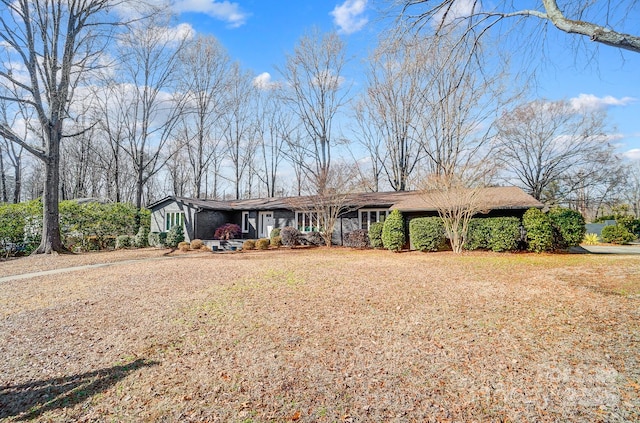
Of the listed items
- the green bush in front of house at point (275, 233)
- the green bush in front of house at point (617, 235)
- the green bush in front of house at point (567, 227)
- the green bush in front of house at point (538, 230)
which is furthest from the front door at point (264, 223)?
the green bush in front of house at point (617, 235)

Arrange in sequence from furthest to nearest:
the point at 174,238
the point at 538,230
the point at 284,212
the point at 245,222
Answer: the point at 245,222 → the point at 284,212 → the point at 174,238 → the point at 538,230

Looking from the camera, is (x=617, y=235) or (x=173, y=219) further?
(x=173, y=219)

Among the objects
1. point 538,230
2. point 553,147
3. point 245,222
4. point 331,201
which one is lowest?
point 538,230

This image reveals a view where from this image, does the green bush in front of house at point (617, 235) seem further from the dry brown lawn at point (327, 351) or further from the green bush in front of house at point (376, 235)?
the dry brown lawn at point (327, 351)

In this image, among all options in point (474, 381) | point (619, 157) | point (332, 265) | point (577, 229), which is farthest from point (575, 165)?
point (474, 381)

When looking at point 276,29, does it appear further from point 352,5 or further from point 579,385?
point 579,385

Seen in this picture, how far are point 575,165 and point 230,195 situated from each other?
3725cm

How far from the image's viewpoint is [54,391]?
129 inches

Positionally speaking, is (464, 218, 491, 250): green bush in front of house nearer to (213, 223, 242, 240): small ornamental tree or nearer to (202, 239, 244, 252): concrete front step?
(202, 239, 244, 252): concrete front step

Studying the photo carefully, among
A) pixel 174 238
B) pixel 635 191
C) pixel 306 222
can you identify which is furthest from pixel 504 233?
pixel 635 191

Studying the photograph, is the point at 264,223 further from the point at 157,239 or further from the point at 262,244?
the point at 157,239

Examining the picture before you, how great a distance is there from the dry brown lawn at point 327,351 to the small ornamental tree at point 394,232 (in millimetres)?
6819

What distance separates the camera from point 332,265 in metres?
10.0

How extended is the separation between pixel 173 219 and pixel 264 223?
5.91m
